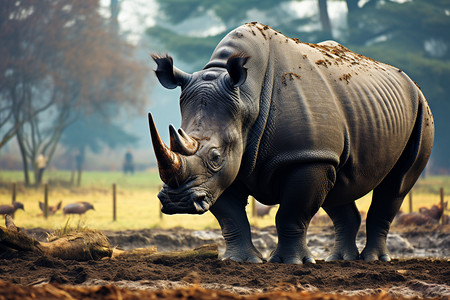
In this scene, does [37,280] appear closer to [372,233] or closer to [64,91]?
[372,233]

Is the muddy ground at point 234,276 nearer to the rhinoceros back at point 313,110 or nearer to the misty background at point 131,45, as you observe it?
the rhinoceros back at point 313,110

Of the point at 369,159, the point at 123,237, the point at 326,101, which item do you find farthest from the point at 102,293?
the point at 123,237

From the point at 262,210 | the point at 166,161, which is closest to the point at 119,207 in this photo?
the point at 262,210

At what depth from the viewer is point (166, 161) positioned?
183 inches

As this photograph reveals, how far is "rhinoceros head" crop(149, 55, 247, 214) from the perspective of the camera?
485 centimetres

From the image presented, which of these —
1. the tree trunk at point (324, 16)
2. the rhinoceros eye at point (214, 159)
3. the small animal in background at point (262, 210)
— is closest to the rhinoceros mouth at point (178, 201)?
the rhinoceros eye at point (214, 159)

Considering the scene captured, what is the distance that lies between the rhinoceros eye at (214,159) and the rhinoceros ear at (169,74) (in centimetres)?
94

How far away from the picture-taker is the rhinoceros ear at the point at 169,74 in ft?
18.7

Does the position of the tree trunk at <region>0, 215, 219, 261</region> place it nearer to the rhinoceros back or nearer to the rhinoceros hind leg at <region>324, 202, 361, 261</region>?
the rhinoceros back

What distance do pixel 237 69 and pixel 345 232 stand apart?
307cm

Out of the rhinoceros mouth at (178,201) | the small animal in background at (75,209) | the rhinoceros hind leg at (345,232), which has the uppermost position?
the rhinoceros mouth at (178,201)

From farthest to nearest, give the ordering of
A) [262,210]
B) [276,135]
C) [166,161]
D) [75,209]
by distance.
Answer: [262,210] → [75,209] → [276,135] → [166,161]

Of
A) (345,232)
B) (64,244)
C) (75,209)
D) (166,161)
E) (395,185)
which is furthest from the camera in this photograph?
(75,209)

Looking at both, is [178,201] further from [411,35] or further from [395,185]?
[411,35]
